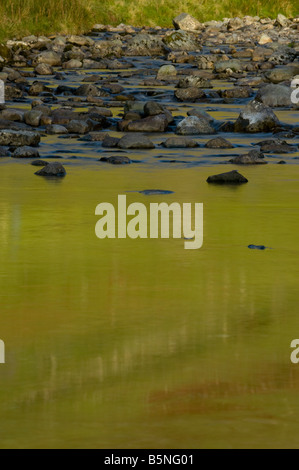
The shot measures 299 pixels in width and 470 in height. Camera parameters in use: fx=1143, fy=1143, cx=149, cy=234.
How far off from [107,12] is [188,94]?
17729mm

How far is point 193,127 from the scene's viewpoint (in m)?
11.8

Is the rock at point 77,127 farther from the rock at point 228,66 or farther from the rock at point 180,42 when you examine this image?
the rock at point 180,42

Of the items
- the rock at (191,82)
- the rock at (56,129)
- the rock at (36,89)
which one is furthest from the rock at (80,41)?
the rock at (56,129)

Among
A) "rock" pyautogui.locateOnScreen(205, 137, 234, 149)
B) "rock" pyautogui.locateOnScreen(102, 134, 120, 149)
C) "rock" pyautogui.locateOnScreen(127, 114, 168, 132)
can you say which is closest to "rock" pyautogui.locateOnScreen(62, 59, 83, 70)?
"rock" pyautogui.locateOnScreen(127, 114, 168, 132)

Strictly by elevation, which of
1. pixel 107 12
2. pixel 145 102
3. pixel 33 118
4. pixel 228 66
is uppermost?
pixel 107 12

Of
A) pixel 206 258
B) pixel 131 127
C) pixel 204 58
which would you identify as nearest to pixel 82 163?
pixel 131 127

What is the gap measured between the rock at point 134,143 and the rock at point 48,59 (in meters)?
12.4

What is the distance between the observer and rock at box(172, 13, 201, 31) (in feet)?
112

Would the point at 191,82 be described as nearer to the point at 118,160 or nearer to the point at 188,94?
the point at 188,94

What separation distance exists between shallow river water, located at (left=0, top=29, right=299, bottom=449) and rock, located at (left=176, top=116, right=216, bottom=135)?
4562 millimetres

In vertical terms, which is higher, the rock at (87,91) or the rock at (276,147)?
the rock at (87,91)

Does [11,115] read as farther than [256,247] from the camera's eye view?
Yes

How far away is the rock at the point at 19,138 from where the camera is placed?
10336mm

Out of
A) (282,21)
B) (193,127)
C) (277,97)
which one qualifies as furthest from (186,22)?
(193,127)
